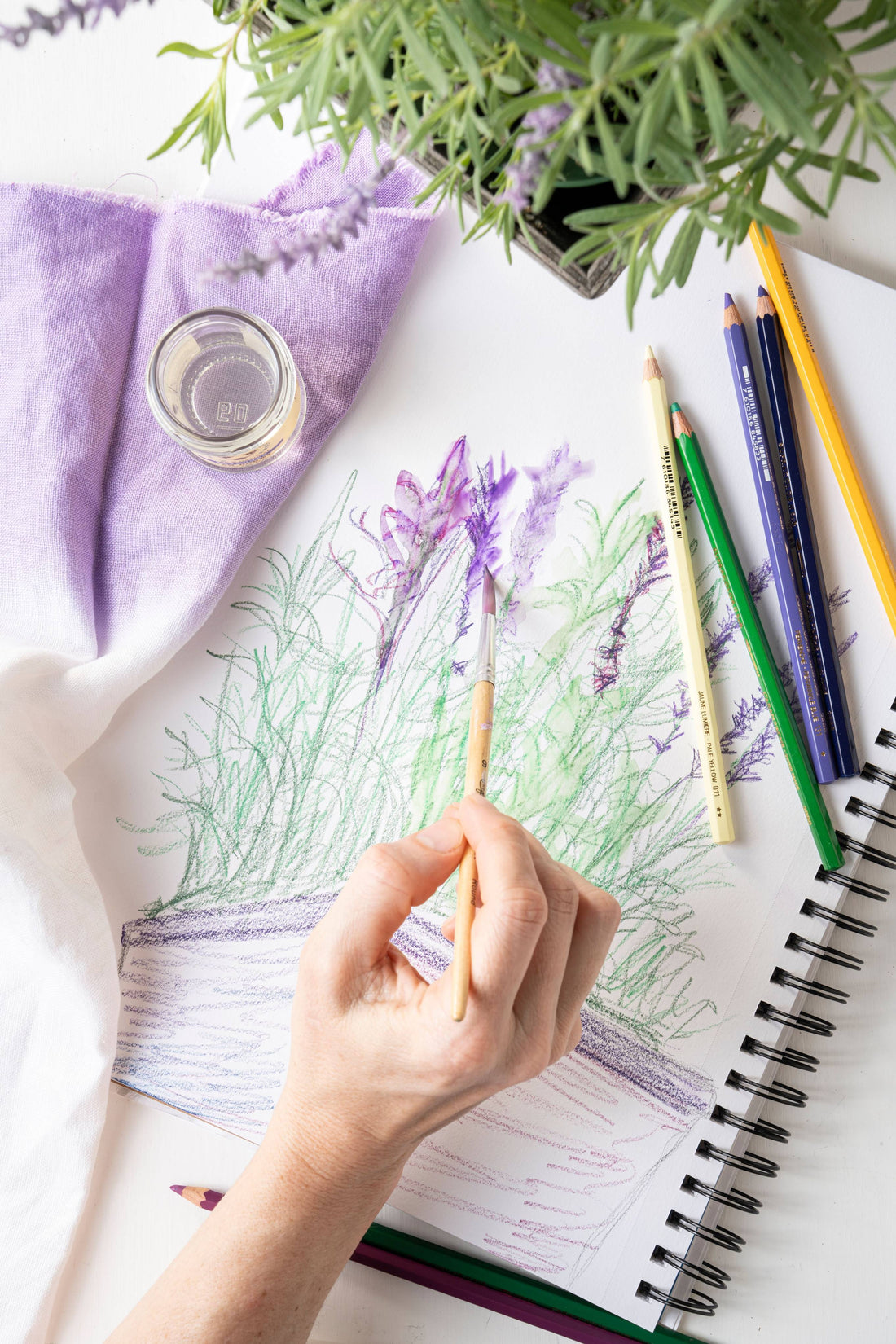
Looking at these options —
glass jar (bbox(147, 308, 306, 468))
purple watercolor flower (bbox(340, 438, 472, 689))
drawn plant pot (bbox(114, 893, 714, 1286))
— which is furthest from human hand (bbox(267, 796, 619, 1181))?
glass jar (bbox(147, 308, 306, 468))

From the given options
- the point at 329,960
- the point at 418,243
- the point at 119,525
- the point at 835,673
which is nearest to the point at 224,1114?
the point at 329,960

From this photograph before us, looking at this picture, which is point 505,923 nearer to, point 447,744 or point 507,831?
point 507,831

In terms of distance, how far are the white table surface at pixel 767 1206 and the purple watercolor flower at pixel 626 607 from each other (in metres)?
0.29

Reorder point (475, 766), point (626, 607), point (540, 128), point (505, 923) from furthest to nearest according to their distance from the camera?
point (626, 607), point (475, 766), point (505, 923), point (540, 128)

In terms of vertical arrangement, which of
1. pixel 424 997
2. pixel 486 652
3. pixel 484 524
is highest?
pixel 484 524

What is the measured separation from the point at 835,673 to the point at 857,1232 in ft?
1.53

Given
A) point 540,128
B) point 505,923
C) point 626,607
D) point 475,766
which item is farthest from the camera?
A: point 626,607

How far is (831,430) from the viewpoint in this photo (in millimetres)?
805

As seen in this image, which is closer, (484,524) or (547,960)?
(547,960)

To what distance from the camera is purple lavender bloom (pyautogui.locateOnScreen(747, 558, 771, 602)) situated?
818 millimetres

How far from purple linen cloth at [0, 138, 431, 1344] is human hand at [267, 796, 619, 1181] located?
225mm

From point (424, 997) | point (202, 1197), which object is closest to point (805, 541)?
point (424, 997)

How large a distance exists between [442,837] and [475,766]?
0.07m

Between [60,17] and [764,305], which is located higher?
[764,305]
